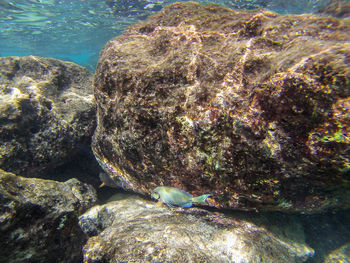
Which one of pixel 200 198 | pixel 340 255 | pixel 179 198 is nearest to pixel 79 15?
pixel 179 198

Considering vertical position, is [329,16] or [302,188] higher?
[329,16]

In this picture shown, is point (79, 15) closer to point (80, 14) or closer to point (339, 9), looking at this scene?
point (80, 14)

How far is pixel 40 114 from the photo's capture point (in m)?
3.70

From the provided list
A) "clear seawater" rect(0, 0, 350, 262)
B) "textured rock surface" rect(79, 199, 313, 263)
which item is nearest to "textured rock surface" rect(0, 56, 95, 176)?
"textured rock surface" rect(79, 199, 313, 263)

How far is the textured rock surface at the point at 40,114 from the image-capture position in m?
3.36

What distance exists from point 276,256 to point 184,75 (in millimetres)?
2560

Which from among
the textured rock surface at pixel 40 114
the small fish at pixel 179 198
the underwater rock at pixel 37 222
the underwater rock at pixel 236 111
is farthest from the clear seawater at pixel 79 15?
the underwater rock at pixel 37 222

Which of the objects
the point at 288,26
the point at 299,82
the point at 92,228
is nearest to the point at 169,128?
the point at 299,82

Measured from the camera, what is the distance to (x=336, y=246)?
367 cm

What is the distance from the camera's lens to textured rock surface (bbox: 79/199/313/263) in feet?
5.62

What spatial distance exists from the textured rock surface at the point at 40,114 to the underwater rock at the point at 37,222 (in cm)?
127

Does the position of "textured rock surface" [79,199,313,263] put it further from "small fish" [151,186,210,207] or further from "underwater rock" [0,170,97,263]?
"underwater rock" [0,170,97,263]

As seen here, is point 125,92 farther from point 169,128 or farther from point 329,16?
point 329,16

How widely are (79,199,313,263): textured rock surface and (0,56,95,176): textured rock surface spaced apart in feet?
5.31
